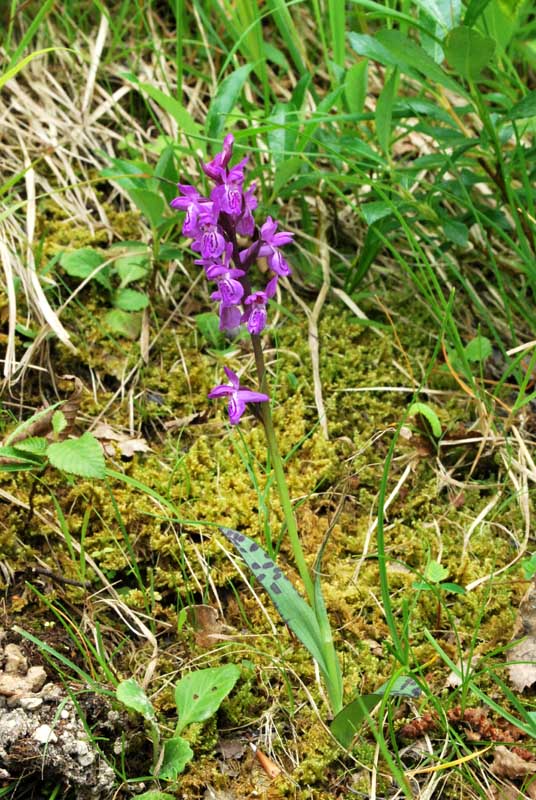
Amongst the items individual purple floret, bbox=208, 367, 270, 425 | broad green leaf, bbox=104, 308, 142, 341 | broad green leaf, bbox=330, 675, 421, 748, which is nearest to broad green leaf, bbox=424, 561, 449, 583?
broad green leaf, bbox=330, 675, 421, 748

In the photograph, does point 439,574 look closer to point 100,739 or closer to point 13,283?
point 100,739

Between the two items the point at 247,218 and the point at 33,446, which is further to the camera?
the point at 33,446

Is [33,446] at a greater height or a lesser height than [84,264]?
lesser

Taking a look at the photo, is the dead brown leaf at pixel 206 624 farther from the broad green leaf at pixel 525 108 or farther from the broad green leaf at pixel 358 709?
the broad green leaf at pixel 525 108

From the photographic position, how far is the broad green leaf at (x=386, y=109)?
265 centimetres

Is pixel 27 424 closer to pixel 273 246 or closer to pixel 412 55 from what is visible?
pixel 273 246

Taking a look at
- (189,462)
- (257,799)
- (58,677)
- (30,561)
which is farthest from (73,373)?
(257,799)

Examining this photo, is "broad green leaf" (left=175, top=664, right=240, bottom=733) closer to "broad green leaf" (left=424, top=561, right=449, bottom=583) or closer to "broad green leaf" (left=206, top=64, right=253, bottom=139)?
"broad green leaf" (left=424, top=561, right=449, bottom=583)

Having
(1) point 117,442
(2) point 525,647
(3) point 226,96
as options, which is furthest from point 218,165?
(2) point 525,647

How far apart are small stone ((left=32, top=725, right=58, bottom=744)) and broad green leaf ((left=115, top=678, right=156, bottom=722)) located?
0.54 feet

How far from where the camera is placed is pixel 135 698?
1.90 m

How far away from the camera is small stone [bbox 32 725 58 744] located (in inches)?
70.6

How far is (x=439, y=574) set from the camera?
7.54 ft

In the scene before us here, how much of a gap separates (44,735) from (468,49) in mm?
2148
